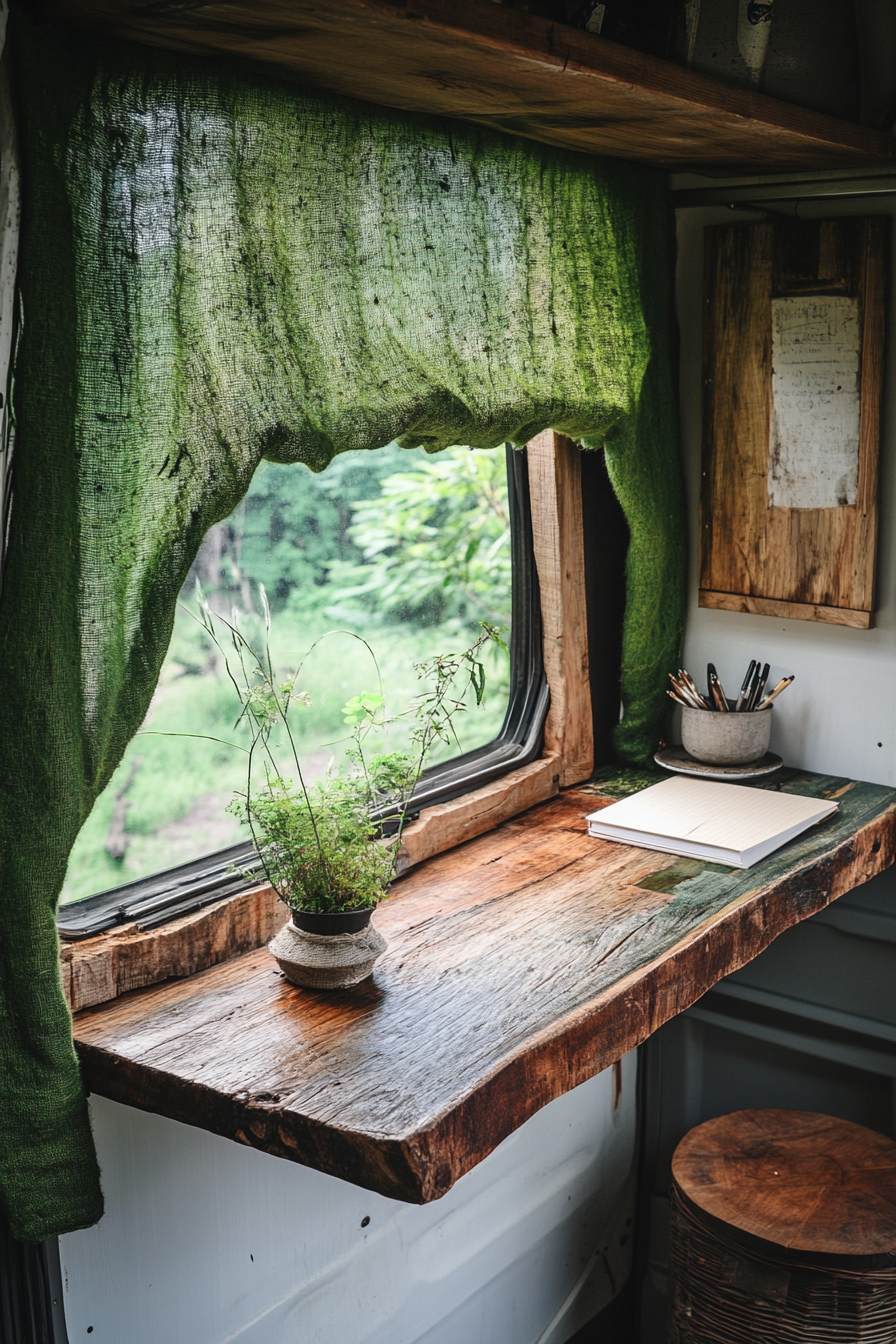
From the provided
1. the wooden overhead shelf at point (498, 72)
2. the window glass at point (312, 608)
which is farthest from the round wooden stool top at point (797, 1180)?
the window glass at point (312, 608)

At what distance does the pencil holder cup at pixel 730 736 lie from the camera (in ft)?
6.51

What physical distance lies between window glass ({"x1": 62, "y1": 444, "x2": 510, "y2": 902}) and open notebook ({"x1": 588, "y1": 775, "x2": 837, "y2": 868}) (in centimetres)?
237

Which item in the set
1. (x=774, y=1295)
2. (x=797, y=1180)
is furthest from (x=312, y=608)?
(x=774, y=1295)

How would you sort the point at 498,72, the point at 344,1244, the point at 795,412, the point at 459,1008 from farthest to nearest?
1. the point at 795,412
2. the point at 344,1244
3. the point at 459,1008
4. the point at 498,72

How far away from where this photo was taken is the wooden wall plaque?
1872 millimetres

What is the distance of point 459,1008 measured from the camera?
1279mm

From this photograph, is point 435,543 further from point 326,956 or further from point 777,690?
point 326,956

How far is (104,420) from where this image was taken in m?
1.14

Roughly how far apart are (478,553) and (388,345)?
9.89 feet

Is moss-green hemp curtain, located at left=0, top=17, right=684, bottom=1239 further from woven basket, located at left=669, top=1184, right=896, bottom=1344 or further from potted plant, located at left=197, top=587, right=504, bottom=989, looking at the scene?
woven basket, located at left=669, top=1184, right=896, bottom=1344

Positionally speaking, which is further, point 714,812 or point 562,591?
point 562,591

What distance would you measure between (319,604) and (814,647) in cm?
288

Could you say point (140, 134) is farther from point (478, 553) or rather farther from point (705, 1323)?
point (478, 553)

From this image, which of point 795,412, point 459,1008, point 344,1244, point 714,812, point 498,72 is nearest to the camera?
point 498,72
